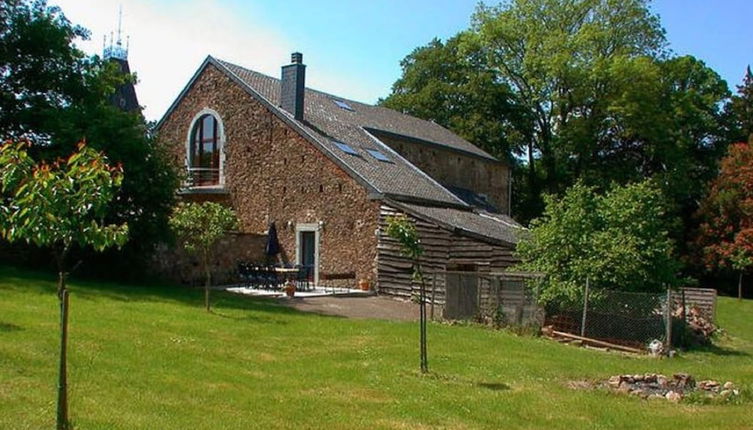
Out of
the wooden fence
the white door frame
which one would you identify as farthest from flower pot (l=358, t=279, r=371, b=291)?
the wooden fence

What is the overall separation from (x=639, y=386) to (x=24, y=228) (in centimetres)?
973

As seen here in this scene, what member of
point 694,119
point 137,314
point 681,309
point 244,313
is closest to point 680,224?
point 694,119

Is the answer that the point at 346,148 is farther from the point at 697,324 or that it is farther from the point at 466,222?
the point at 697,324

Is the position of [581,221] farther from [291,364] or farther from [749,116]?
[749,116]

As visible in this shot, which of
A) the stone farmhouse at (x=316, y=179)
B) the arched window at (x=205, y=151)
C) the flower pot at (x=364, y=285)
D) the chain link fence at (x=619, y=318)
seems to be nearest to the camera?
the chain link fence at (x=619, y=318)

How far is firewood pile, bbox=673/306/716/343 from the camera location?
20.1 m

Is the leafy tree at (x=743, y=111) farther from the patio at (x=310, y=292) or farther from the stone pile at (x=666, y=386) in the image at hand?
the stone pile at (x=666, y=386)

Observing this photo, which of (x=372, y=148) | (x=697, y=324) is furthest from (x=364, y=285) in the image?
(x=697, y=324)

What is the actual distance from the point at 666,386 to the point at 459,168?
91.0 ft

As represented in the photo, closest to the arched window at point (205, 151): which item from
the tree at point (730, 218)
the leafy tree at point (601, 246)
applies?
the leafy tree at point (601, 246)

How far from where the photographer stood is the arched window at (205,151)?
32156 mm

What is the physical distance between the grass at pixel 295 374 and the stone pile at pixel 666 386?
15.4 inches

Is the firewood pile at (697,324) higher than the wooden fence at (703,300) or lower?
lower

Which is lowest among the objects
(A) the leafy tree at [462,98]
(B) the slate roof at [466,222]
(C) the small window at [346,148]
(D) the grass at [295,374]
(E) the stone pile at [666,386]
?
(E) the stone pile at [666,386]
